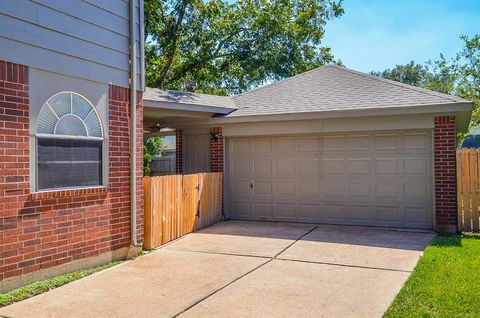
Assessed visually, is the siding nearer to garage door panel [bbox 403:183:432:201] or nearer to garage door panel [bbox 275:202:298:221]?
garage door panel [bbox 275:202:298:221]

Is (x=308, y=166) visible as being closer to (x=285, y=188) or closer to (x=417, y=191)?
(x=285, y=188)

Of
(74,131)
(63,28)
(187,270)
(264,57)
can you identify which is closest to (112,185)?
(74,131)

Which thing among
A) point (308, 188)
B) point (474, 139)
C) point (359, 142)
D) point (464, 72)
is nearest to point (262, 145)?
point (308, 188)

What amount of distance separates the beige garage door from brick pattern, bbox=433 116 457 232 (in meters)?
0.24

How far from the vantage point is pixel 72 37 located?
5.77m

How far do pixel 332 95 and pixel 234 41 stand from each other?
1092 centimetres

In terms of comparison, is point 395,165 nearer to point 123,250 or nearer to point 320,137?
point 320,137

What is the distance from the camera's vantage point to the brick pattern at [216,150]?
35.8ft

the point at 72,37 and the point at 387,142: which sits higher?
the point at 72,37

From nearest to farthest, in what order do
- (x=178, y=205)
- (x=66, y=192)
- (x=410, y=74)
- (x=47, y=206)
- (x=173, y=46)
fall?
(x=47, y=206) → (x=66, y=192) → (x=178, y=205) → (x=173, y=46) → (x=410, y=74)

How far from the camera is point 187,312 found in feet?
14.3

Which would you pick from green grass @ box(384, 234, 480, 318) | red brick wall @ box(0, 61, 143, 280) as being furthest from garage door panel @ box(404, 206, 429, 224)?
red brick wall @ box(0, 61, 143, 280)

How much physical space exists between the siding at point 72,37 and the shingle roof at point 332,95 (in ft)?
14.2

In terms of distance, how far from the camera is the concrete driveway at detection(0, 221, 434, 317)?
14.6 feet
